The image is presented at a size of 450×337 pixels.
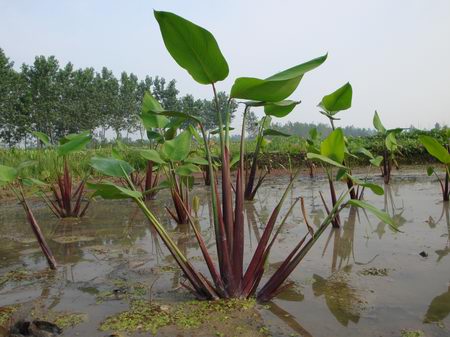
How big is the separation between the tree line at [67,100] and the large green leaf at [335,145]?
714 inches

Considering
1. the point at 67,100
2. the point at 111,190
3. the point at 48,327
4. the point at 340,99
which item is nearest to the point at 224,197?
the point at 111,190

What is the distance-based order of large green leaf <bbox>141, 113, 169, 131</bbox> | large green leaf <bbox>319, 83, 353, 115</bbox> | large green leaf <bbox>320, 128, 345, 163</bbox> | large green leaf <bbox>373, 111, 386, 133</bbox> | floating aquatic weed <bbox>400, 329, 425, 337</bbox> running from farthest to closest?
1. large green leaf <bbox>373, 111, 386, 133</bbox>
2. large green leaf <bbox>141, 113, 169, 131</bbox>
3. large green leaf <bbox>319, 83, 353, 115</bbox>
4. large green leaf <bbox>320, 128, 345, 163</bbox>
5. floating aquatic weed <bbox>400, 329, 425, 337</bbox>

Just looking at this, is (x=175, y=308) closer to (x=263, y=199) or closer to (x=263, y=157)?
(x=263, y=199)

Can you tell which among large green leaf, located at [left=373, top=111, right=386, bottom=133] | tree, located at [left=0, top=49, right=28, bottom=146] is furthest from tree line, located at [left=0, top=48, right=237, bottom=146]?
large green leaf, located at [left=373, top=111, right=386, bottom=133]

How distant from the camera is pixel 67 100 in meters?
31.2

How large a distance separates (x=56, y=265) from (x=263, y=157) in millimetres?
6598

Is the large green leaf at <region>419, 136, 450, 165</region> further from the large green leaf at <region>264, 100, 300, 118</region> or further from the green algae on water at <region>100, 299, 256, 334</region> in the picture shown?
the green algae on water at <region>100, 299, 256, 334</region>

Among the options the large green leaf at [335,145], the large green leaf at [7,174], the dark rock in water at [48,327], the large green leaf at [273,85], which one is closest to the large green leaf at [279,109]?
the large green leaf at [335,145]

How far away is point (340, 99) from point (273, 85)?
3.49 ft

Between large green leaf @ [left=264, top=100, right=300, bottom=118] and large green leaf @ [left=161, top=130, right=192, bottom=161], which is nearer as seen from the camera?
large green leaf @ [left=264, top=100, right=300, bottom=118]

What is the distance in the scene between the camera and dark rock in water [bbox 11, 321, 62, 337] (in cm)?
138

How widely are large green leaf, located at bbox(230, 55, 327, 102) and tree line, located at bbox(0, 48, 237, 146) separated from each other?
1840cm

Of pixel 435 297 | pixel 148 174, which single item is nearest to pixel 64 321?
pixel 435 297

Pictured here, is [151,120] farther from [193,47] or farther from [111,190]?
[193,47]
